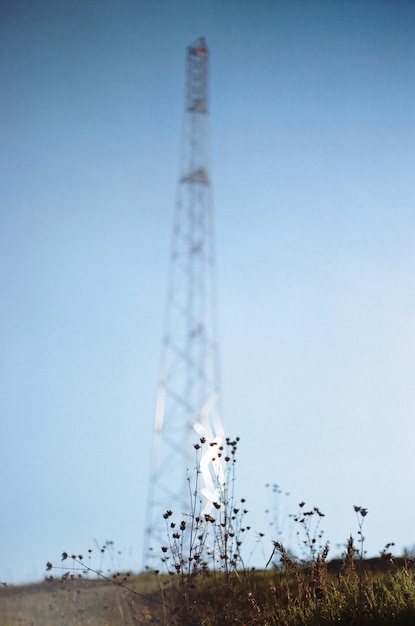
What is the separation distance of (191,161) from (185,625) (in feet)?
36.8

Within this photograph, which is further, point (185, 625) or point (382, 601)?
point (185, 625)

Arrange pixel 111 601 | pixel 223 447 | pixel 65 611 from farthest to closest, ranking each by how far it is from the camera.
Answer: pixel 111 601
pixel 65 611
pixel 223 447

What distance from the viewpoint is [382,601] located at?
531 cm

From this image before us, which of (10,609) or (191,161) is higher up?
(191,161)

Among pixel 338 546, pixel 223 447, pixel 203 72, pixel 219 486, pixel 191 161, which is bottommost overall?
pixel 338 546

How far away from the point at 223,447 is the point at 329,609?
1.83 m

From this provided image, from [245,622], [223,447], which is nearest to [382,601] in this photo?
[245,622]

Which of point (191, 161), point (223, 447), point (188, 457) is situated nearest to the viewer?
point (223, 447)

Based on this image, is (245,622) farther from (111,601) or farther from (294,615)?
(111,601)

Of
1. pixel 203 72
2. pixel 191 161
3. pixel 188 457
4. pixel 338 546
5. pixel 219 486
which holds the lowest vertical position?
pixel 338 546

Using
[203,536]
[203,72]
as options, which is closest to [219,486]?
[203,536]

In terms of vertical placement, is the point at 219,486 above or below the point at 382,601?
above

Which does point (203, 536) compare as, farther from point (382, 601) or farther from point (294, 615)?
point (382, 601)

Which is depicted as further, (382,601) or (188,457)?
(188,457)
